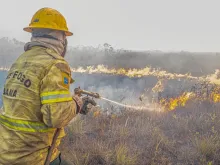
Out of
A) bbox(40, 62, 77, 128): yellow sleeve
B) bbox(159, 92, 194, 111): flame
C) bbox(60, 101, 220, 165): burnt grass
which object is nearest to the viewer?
bbox(40, 62, 77, 128): yellow sleeve

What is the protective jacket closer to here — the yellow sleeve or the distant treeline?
the yellow sleeve

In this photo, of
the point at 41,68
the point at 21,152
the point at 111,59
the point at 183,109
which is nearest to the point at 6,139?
the point at 21,152

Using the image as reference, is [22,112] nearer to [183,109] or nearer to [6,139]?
[6,139]

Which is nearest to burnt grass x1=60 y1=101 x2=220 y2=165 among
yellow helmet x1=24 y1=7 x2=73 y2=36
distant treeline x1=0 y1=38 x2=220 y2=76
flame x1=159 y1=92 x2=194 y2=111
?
flame x1=159 y1=92 x2=194 y2=111

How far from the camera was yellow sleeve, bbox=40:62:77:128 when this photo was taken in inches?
92.1

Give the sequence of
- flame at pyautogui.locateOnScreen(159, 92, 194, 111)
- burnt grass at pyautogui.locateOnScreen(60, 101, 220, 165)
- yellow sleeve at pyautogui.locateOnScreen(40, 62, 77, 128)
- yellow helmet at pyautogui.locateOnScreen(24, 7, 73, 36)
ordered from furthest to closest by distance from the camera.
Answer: flame at pyautogui.locateOnScreen(159, 92, 194, 111) → burnt grass at pyautogui.locateOnScreen(60, 101, 220, 165) → yellow helmet at pyautogui.locateOnScreen(24, 7, 73, 36) → yellow sleeve at pyautogui.locateOnScreen(40, 62, 77, 128)

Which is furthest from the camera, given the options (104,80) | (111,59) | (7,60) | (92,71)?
(7,60)

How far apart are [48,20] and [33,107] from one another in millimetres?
800

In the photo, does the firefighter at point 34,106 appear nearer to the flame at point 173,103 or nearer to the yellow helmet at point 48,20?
the yellow helmet at point 48,20

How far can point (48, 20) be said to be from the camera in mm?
2629

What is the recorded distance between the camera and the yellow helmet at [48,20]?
2.62 meters

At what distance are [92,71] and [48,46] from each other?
1868 cm

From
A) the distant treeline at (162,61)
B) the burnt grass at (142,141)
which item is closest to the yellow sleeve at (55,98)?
the burnt grass at (142,141)

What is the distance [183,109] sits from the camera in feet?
27.9
